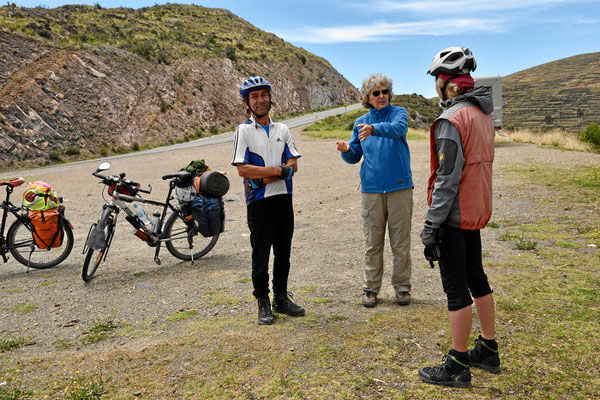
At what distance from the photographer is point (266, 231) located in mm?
4047

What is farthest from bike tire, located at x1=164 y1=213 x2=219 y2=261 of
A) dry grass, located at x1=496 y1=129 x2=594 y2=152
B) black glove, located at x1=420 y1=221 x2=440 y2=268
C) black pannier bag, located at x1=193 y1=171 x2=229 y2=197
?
dry grass, located at x1=496 y1=129 x2=594 y2=152

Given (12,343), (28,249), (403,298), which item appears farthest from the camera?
(28,249)

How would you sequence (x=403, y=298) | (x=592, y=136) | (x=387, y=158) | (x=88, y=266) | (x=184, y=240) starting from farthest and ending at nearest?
(x=592, y=136), (x=184, y=240), (x=88, y=266), (x=403, y=298), (x=387, y=158)

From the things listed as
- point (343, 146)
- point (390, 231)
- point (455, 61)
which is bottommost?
point (390, 231)

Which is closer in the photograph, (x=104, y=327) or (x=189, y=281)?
(x=104, y=327)

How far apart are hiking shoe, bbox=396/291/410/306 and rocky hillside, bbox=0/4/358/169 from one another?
24.7 m

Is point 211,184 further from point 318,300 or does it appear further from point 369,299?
point 369,299

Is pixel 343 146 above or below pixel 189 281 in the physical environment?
above

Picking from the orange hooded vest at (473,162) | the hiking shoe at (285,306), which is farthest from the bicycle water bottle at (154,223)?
the orange hooded vest at (473,162)

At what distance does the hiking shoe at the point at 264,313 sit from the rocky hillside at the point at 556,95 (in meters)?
77.4

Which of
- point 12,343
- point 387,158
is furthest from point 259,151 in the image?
point 12,343

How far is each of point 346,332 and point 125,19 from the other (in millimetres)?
54530

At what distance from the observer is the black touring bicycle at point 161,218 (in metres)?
5.94

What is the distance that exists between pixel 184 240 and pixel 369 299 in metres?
3.42
